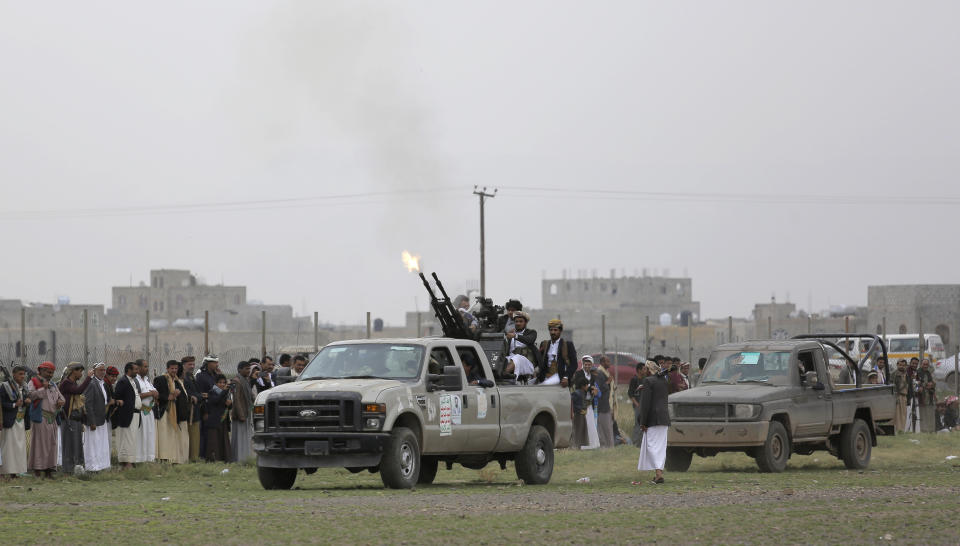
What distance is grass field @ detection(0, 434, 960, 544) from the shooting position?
12.7 meters

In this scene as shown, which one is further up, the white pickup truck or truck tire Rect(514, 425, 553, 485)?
the white pickup truck

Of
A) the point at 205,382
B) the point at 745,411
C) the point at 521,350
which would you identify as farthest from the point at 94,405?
the point at 745,411

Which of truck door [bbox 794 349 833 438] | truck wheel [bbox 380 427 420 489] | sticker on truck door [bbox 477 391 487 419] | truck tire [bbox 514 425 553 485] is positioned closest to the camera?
truck wheel [bbox 380 427 420 489]

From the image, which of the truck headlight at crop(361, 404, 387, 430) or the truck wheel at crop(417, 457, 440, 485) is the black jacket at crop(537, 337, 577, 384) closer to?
the truck wheel at crop(417, 457, 440, 485)

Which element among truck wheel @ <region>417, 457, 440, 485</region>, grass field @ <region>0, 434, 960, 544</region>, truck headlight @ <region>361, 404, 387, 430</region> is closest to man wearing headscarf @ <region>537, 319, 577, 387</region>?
grass field @ <region>0, 434, 960, 544</region>

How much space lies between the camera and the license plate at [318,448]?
17.5 m

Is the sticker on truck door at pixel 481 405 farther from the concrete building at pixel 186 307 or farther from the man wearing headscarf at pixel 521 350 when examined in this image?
the concrete building at pixel 186 307

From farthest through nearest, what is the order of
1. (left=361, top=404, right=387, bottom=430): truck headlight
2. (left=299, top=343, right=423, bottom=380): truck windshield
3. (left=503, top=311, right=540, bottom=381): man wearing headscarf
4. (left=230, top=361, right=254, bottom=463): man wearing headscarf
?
(left=230, top=361, right=254, bottom=463): man wearing headscarf < (left=503, top=311, right=540, bottom=381): man wearing headscarf < (left=299, top=343, right=423, bottom=380): truck windshield < (left=361, top=404, right=387, bottom=430): truck headlight

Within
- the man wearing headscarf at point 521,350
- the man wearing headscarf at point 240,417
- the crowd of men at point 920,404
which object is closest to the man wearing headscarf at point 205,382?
the man wearing headscarf at point 240,417

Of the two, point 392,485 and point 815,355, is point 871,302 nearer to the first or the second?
point 815,355

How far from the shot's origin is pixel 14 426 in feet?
65.4

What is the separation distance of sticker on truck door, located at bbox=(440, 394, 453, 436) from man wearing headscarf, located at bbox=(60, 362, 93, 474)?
5602 millimetres

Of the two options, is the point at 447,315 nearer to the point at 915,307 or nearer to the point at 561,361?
the point at 561,361

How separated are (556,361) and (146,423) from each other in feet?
20.7
